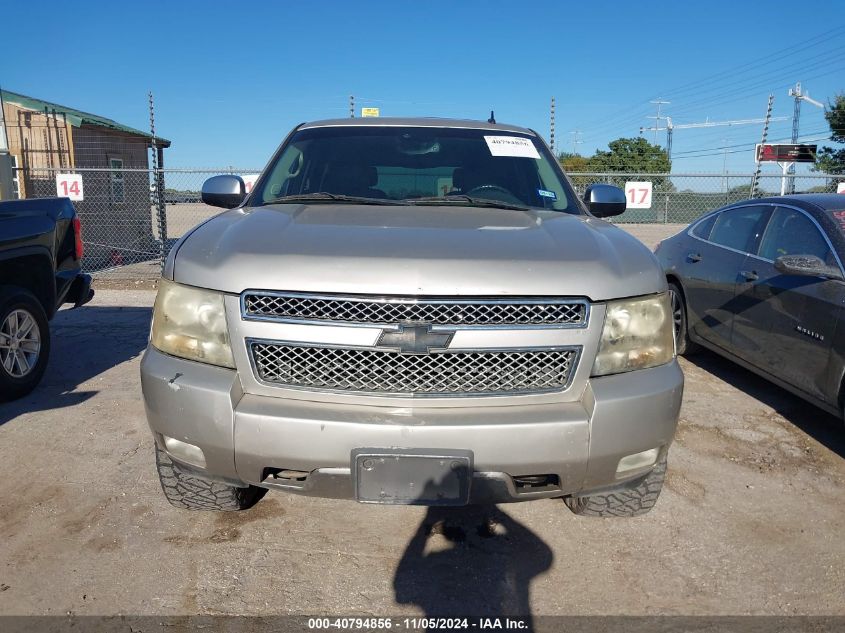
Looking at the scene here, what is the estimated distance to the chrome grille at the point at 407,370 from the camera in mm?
2330

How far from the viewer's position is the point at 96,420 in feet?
14.6

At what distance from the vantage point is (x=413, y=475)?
2223 mm

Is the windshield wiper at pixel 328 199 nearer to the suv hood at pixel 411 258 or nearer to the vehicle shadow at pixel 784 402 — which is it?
the suv hood at pixel 411 258

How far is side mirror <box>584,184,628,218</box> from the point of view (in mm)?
3805

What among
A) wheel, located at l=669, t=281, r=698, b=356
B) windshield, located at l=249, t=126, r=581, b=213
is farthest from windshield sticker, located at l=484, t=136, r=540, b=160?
wheel, located at l=669, t=281, r=698, b=356

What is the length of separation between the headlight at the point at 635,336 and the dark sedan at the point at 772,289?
200 cm

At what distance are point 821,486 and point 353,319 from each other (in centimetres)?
300

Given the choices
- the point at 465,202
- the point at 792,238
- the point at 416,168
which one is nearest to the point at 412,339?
the point at 465,202

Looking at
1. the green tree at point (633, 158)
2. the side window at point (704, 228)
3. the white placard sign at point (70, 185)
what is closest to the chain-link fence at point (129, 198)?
the white placard sign at point (70, 185)

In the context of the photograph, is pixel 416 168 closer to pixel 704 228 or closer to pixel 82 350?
pixel 704 228

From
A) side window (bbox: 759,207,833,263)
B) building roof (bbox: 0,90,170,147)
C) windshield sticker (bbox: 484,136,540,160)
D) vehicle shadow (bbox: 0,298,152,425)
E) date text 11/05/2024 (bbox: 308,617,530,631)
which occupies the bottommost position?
date text 11/05/2024 (bbox: 308,617,530,631)

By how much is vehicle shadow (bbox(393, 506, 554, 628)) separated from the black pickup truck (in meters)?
3.46

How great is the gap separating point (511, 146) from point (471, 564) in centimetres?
234

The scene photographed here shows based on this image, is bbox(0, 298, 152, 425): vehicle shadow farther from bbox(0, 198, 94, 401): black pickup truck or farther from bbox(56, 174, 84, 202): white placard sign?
bbox(56, 174, 84, 202): white placard sign
